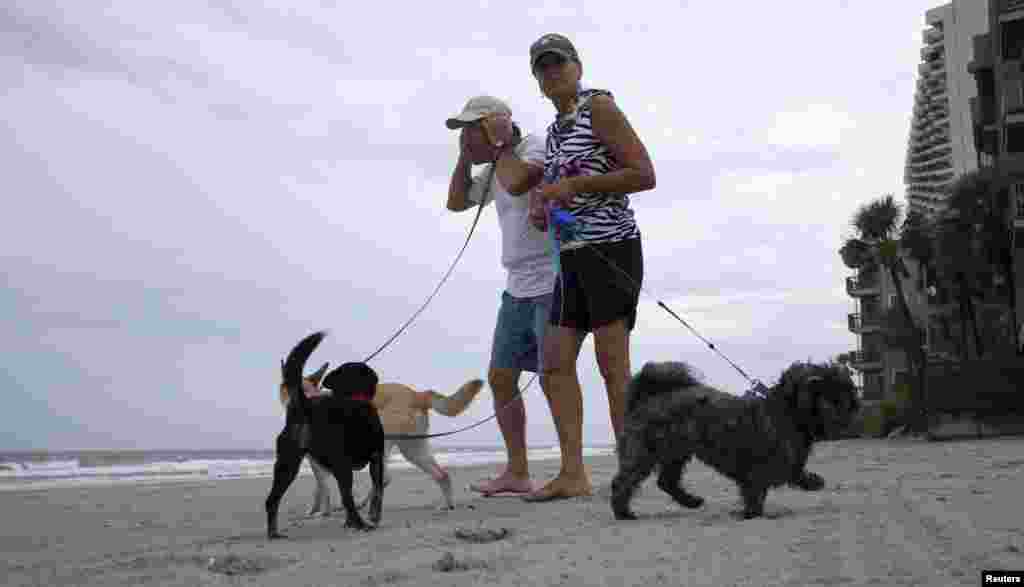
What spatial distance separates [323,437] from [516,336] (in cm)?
174

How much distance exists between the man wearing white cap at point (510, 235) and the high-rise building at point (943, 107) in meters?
54.7

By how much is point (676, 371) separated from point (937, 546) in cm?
165

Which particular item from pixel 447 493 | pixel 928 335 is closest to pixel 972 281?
pixel 928 335

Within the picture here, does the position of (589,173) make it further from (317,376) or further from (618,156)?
(317,376)

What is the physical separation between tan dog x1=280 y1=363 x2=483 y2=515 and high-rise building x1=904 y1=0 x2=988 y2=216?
180 ft

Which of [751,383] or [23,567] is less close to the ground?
[751,383]

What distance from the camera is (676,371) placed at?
472cm

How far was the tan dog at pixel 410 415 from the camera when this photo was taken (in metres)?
6.32

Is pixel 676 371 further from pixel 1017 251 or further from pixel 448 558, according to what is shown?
pixel 1017 251

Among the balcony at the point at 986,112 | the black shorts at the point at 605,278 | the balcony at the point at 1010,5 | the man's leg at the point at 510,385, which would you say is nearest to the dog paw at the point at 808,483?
the black shorts at the point at 605,278

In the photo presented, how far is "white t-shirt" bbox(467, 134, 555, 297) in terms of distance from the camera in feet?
20.2

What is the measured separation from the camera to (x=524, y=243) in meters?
6.20

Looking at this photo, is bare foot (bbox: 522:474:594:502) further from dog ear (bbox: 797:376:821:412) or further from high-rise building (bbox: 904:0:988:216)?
high-rise building (bbox: 904:0:988:216)

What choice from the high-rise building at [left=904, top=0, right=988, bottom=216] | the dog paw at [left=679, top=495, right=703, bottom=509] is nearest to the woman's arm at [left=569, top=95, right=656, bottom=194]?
the dog paw at [left=679, top=495, right=703, bottom=509]
